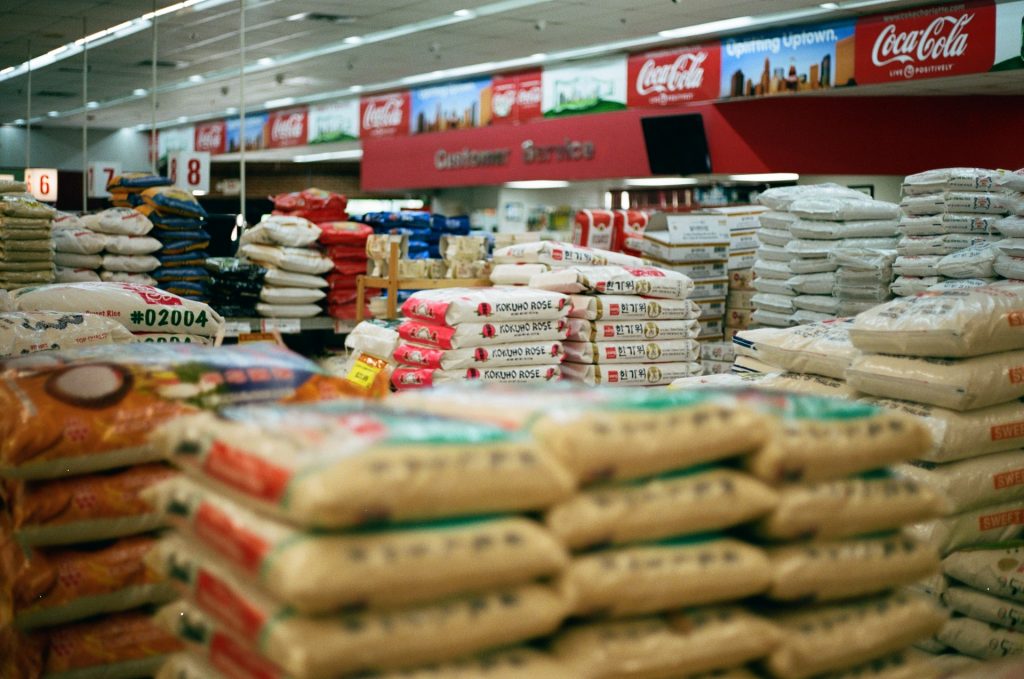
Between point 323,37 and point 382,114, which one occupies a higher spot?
point 323,37

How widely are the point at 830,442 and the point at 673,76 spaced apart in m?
11.6

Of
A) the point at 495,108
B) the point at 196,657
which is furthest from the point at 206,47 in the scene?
the point at 196,657

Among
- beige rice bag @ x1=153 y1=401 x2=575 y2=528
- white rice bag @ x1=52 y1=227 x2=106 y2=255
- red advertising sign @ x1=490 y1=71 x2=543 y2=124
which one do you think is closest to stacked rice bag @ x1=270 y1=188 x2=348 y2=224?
white rice bag @ x1=52 y1=227 x2=106 y2=255

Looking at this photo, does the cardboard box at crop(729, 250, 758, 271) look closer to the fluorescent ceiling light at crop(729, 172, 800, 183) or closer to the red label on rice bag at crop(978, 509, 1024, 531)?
the fluorescent ceiling light at crop(729, 172, 800, 183)

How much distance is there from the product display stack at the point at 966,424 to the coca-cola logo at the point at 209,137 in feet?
67.3

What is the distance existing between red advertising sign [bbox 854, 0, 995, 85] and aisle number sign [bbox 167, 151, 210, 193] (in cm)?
663

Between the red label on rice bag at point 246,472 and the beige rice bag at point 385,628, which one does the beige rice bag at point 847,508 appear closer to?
the beige rice bag at point 385,628

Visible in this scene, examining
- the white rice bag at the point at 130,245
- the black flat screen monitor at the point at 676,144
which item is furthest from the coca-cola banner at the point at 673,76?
the white rice bag at the point at 130,245

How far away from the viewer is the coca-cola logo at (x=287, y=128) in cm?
1945

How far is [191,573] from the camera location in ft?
5.44

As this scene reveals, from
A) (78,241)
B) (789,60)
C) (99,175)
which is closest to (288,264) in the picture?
(78,241)

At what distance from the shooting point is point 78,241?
6.90 meters

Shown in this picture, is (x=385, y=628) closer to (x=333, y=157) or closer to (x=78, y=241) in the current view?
(x=78, y=241)

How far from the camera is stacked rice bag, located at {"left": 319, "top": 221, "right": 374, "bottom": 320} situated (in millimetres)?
6730
